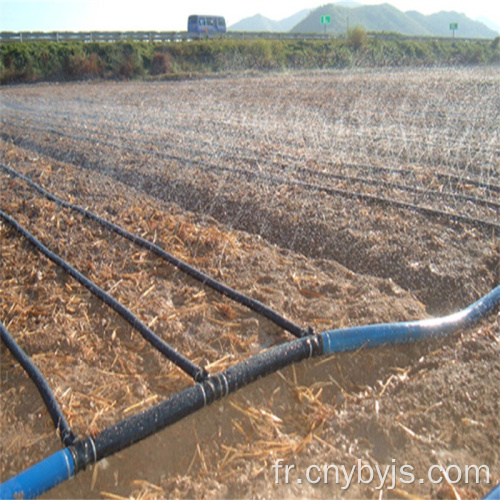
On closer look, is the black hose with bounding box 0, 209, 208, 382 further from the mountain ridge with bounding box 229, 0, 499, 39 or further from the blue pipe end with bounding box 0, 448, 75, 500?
the mountain ridge with bounding box 229, 0, 499, 39

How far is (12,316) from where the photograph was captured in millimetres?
3342

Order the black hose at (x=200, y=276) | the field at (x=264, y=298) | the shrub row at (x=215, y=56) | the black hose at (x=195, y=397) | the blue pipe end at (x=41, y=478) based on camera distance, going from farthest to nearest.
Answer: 1. the shrub row at (x=215, y=56)
2. the black hose at (x=200, y=276)
3. the field at (x=264, y=298)
4. the black hose at (x=195, y=397)
5. the blue pipe end at (x=41, y=478)

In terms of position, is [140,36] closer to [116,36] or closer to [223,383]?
[116,36]

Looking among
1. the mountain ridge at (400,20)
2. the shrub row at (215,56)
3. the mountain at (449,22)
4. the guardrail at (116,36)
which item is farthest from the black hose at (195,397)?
the mountain at (449,22)

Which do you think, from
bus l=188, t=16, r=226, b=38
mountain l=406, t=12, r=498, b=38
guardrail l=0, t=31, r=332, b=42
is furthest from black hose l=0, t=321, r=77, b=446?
mountain l=406, t=12, r=498, b=38

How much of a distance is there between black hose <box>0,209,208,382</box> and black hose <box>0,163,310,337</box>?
555 millimetres

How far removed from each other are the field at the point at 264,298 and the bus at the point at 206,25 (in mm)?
29707

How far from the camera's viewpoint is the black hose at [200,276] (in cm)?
293

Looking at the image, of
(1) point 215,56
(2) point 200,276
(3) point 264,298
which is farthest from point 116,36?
(3) point 264,298

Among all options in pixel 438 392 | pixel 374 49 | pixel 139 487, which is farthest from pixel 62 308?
pixel 374 49

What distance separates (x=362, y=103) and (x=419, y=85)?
15.0 feet

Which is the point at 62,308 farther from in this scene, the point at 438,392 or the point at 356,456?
the point at 438,392

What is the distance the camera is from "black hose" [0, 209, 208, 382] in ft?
8.40

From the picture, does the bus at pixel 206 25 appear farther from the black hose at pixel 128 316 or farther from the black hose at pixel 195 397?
the black hose at pixel 195 397
